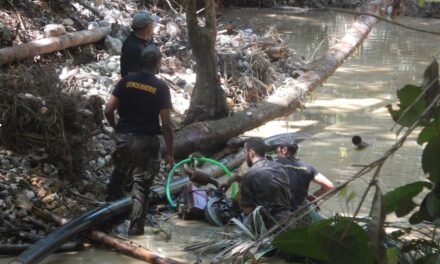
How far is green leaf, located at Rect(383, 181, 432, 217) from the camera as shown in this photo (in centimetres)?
183

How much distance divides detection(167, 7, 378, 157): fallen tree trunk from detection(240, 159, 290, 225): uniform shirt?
219 cm

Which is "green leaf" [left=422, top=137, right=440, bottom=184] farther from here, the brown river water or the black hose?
the black hose

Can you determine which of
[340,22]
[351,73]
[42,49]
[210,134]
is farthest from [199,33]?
[340,22]

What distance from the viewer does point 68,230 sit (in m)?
5.21

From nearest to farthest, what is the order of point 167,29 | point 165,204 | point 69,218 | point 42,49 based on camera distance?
point 69,218 < point 165,204 < point 42,49 < point 167,29

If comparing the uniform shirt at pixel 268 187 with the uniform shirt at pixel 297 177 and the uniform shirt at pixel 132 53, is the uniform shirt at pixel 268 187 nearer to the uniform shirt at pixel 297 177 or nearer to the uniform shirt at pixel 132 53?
the uniform shirt at pixel 297 177

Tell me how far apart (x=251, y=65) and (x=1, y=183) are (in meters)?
5.85

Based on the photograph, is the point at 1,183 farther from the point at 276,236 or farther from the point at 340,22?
the point at 340,22

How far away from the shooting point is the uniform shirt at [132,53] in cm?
653

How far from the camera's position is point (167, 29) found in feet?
39.5

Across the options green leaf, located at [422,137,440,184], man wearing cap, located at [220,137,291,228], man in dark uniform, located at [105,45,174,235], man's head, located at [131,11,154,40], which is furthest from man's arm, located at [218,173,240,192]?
green leaf, located at [422,137,440,184]

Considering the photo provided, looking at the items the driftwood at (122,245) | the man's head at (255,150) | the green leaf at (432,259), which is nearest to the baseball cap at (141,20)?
the man's head at (255,150)

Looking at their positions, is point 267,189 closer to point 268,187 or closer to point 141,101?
point 268,187

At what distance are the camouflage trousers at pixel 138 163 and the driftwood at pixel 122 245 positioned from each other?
1.16 ft
